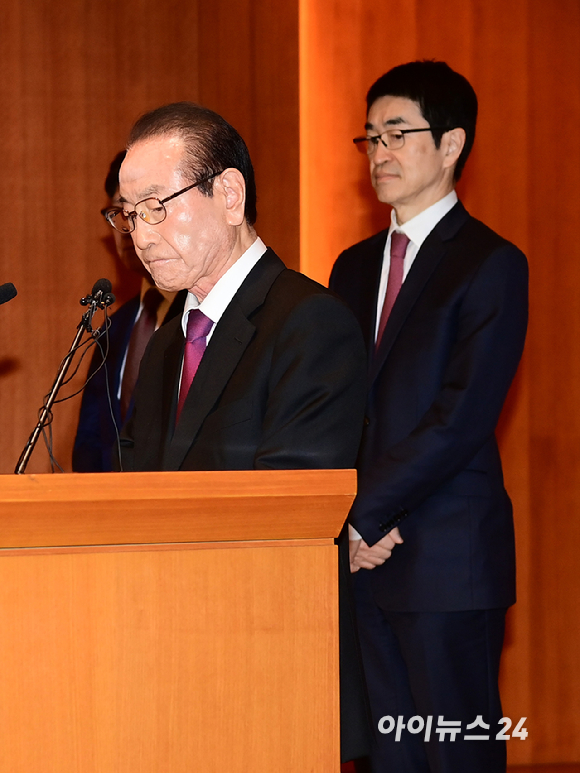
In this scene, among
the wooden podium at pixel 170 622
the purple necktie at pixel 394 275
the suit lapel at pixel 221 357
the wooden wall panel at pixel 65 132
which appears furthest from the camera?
the wooden wall panel at pixel 65 132


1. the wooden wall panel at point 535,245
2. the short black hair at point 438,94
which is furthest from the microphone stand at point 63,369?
the wooden wall panel at point 535,245

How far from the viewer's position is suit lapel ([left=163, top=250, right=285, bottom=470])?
1.71m

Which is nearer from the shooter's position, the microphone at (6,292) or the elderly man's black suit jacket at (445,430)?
the microphone at (6,292)

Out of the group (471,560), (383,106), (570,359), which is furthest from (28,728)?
(570,359)

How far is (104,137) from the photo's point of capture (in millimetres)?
4109

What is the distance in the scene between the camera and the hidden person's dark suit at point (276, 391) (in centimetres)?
156

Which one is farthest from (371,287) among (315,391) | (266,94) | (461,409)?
(266,94)

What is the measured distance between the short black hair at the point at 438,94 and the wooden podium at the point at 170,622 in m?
1.73

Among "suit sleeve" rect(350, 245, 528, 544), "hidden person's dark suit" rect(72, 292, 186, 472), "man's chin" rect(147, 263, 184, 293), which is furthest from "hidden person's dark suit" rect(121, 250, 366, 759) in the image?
"hidden person's dark suit" rect(72, 292, 186, 472)

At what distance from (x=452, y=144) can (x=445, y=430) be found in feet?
2.74

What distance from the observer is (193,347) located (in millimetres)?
1865

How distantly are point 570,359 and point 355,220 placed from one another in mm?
874

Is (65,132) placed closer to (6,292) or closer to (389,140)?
(389,140)

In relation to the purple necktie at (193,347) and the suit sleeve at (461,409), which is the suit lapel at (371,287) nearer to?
the suit sleeve at (461,409)
